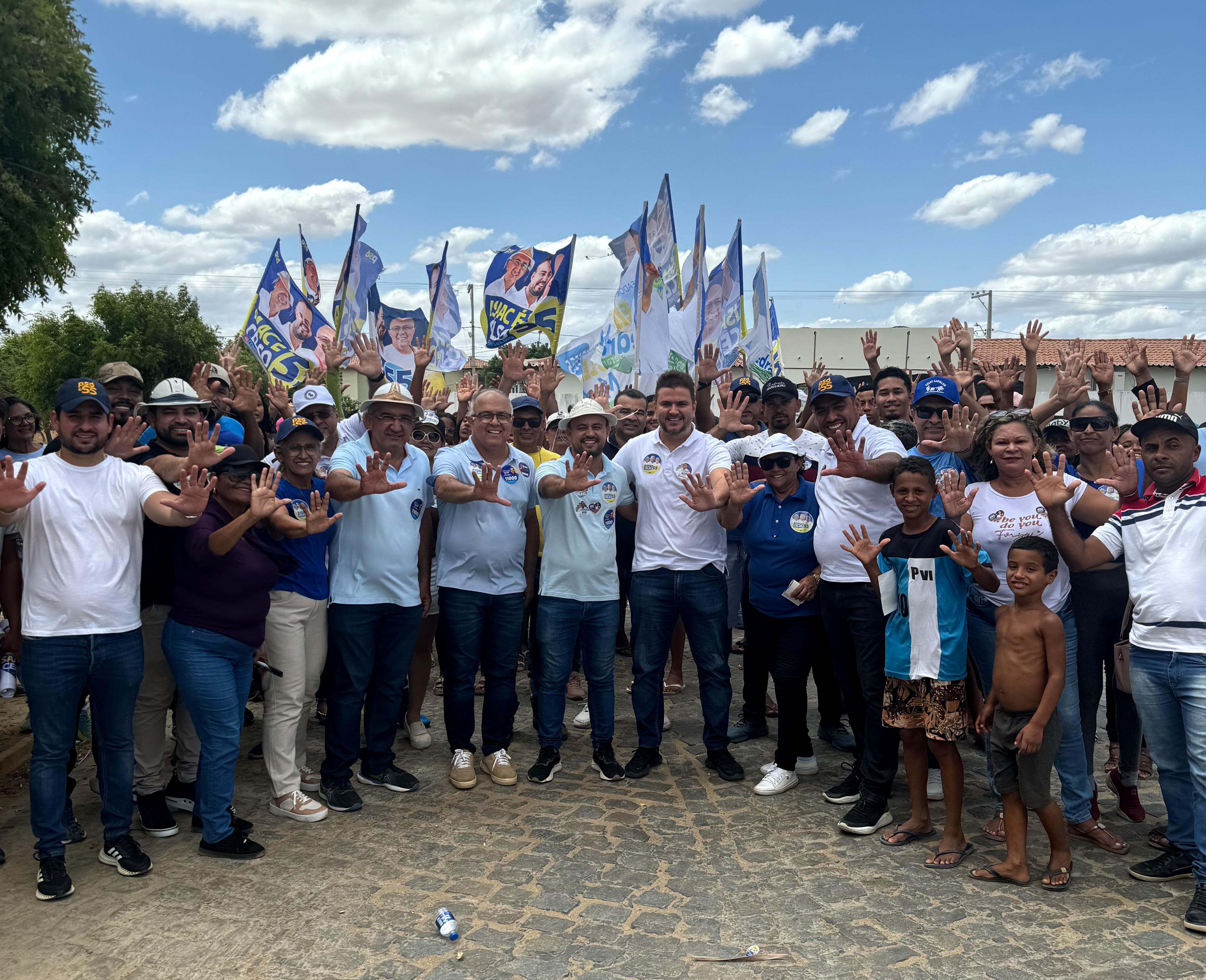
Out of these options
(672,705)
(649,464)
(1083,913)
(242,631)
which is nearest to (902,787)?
(1083,913)

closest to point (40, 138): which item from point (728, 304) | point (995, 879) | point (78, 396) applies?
point (728, 304)

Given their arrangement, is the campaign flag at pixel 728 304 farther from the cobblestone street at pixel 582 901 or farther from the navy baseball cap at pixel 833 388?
the cobblestone street at pixel 582 901

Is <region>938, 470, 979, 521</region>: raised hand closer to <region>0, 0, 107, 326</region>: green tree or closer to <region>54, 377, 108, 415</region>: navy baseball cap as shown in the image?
<region>54, 377, 108, 415</region>: navy baseball cap

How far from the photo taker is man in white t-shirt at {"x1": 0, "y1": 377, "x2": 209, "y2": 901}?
13.5 ft

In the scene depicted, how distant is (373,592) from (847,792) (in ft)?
9.89

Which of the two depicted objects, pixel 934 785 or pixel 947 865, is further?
pixel 934 785

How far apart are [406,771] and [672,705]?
7.64 ft

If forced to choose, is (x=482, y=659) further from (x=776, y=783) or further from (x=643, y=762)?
(x=776, y=783)

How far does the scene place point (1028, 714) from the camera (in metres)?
4.19

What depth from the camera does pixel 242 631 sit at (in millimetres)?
4562

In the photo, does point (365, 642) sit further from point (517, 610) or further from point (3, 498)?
point (3, 498)

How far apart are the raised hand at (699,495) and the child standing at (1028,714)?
5.65 ft

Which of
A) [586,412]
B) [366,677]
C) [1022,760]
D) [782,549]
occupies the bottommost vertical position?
[1022,760]

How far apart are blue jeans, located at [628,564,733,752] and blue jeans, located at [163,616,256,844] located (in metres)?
2.34
